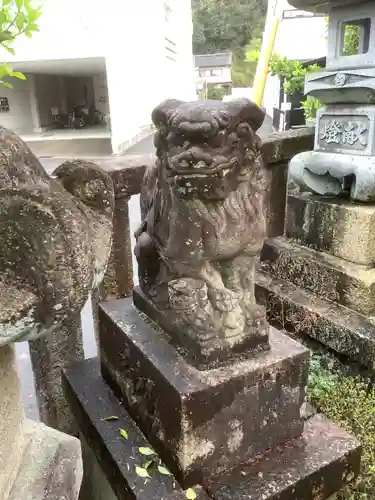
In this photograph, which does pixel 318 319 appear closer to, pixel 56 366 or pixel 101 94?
pixel 56 366

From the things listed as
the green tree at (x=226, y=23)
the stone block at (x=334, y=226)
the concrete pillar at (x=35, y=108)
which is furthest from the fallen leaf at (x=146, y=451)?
the green tree at (x=226, y=23)

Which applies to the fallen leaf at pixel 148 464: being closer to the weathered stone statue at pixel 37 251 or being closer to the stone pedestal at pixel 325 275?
the weathered stone statue at pixel 37 251

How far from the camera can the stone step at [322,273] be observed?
8.04 ft

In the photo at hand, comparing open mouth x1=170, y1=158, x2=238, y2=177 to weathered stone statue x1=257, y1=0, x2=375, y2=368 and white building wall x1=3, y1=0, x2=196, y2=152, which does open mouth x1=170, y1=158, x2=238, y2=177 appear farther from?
white building wall x1=3, y1=0, x2=196, y2=152

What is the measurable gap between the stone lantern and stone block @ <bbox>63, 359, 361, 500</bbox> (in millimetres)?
1375

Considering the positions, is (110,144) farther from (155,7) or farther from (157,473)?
(157,473)

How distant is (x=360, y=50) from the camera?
262 centimetres

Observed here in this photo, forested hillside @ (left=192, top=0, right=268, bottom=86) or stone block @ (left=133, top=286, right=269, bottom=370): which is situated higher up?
forested hillside @ (left=192, top=0, right=268, bottom=86)

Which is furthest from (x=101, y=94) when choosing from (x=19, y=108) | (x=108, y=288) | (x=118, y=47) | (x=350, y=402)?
(x=350, y=402)

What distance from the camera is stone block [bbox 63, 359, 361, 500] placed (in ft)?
4.80

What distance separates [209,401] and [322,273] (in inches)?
55.1

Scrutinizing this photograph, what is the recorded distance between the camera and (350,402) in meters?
2.13

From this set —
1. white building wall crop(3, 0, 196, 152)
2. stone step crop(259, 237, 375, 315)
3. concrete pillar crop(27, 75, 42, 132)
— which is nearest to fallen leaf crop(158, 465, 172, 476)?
stone step crop(259, 237, 375, 315)

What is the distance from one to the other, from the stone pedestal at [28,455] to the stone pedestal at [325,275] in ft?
5.08
